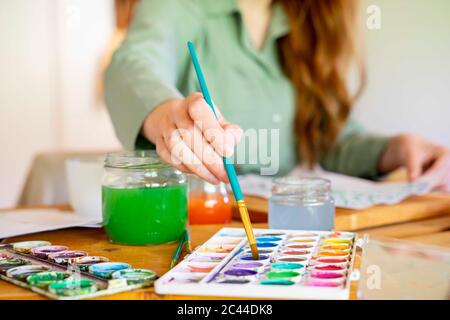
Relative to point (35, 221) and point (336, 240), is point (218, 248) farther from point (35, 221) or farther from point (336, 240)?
point (35, 221)

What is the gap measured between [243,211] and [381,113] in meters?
1.31

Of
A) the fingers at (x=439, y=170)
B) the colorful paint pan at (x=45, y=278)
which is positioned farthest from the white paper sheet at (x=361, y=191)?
the colorful paint pan at (x=45, y=278)

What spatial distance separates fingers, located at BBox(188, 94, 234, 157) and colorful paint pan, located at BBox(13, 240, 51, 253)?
0.60 ft

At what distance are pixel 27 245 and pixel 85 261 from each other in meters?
0.10

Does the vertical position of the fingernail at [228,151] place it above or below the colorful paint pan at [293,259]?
above

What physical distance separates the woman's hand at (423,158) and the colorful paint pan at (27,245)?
610 millimetres

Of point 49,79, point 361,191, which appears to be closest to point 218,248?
point 361,191

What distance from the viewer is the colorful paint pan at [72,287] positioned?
42cm

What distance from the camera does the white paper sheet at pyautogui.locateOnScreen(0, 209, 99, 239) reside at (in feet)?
2.16

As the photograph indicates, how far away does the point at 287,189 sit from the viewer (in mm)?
696

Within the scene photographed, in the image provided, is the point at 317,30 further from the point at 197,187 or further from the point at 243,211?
the point at 243,211

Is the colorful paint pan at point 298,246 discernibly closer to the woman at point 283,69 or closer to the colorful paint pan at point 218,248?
the colorful paint pan at point 218,248

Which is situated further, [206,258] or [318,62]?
[318,62]

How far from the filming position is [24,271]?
0.49m
